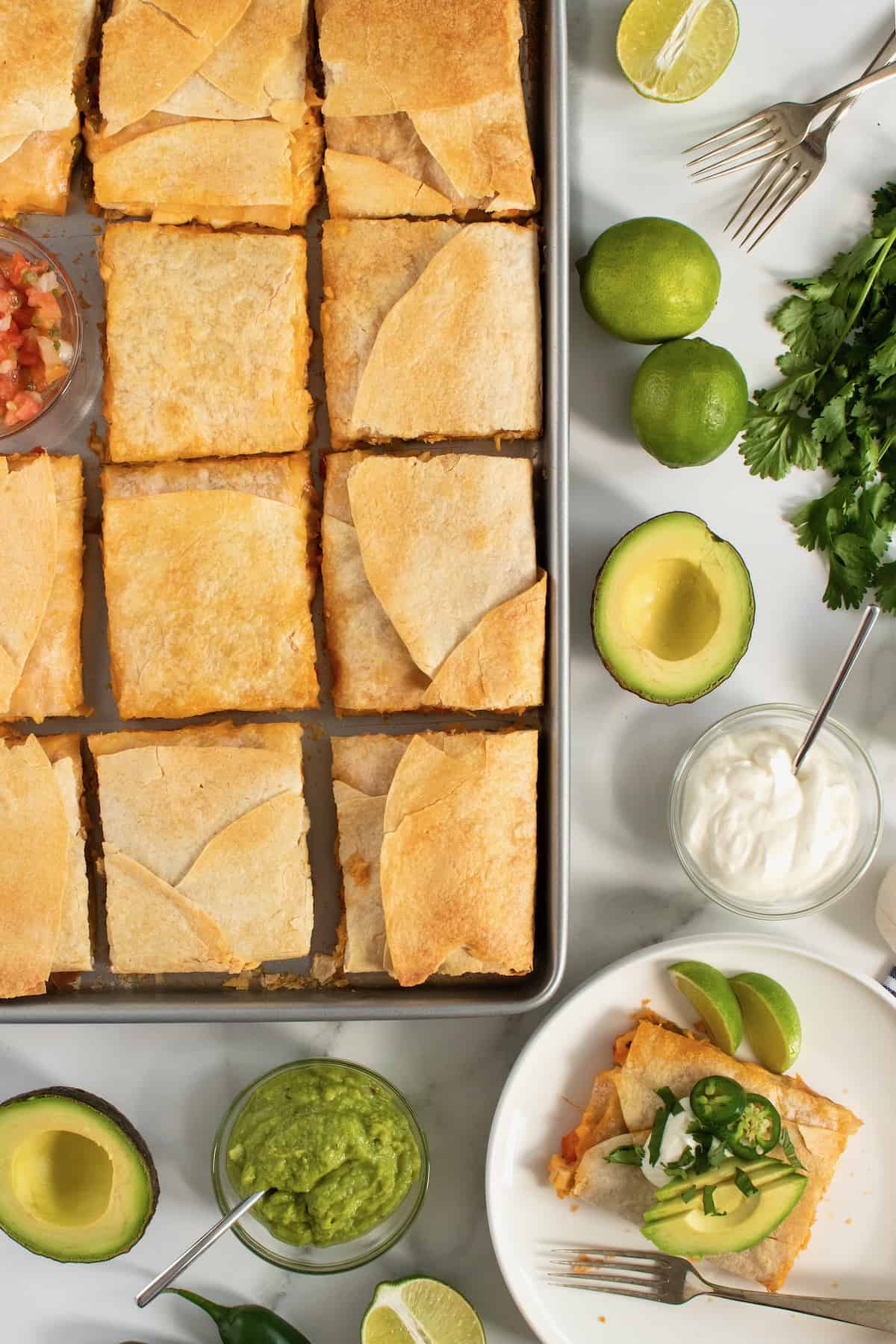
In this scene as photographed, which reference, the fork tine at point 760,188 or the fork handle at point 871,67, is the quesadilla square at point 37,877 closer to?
the fork tine at point 760,188

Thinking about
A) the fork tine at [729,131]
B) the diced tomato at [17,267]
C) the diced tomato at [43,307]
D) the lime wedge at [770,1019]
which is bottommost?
the lime wedge at [770,1019]

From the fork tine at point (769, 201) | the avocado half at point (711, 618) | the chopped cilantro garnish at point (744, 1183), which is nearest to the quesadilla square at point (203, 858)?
the avocado half at point (711, 618)

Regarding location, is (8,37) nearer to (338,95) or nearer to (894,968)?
(338,95)

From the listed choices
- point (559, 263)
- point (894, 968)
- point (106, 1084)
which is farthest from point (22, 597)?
point (894, 968)

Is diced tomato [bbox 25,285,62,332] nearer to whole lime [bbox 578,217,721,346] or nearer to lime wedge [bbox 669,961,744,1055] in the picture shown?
whole lime [bbox 578,217,721,346]

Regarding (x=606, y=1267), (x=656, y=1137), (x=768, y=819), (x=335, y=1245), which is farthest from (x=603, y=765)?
(x=335, y=1245)

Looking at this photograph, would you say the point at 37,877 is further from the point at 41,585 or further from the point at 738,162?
the point at 738,162
